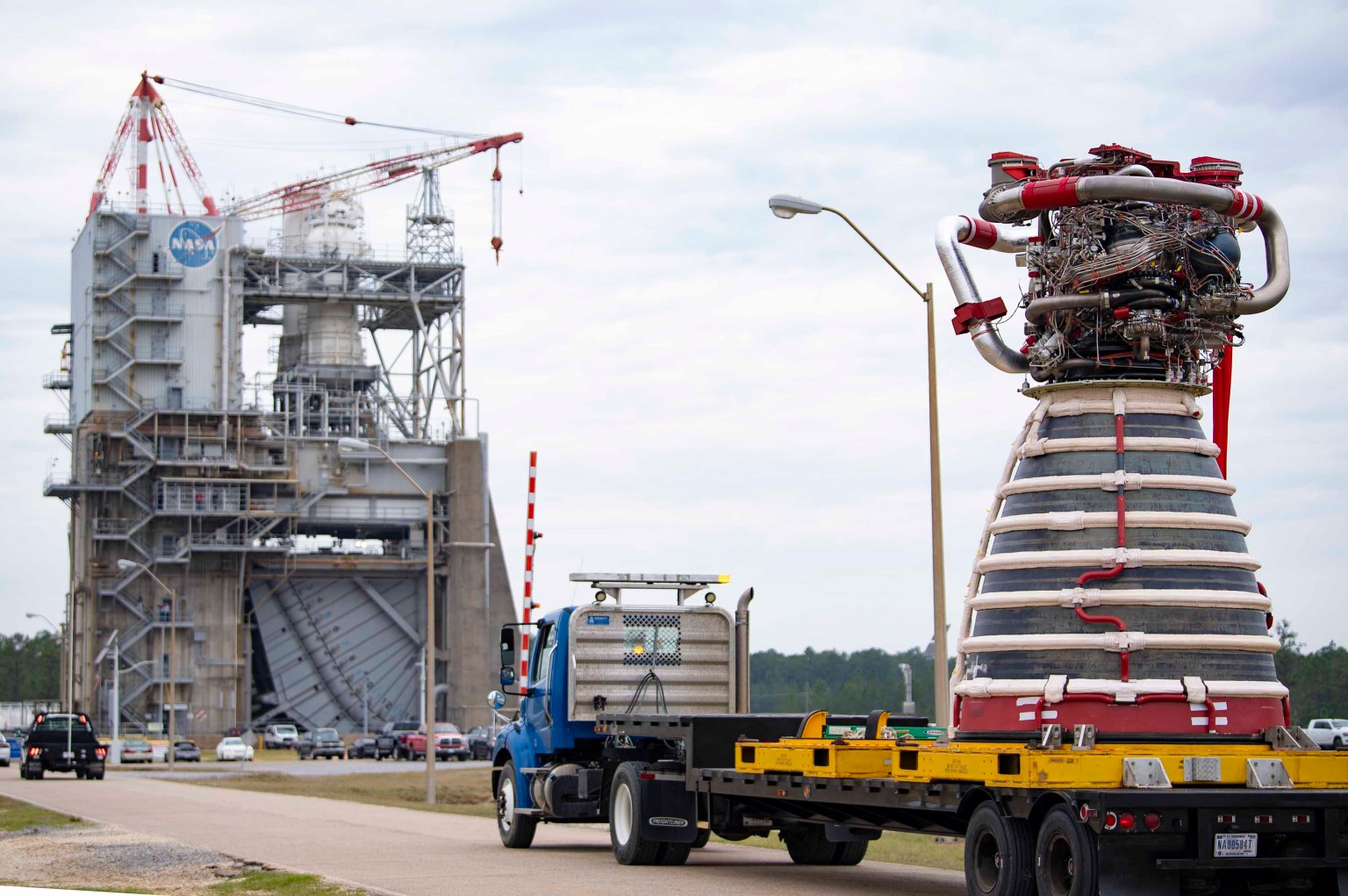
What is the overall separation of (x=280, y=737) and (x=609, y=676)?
74730 mm

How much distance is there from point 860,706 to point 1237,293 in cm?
6870

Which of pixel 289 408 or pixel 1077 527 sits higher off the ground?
pixel 289 408

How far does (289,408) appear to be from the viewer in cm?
10344

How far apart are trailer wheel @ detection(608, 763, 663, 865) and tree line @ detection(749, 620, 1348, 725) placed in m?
48.2

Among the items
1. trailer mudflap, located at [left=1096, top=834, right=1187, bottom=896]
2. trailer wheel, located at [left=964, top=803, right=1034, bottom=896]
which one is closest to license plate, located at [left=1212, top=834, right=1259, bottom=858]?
trailer mudflap, located at [left=1096, top=834, right=1187, bottom=896]

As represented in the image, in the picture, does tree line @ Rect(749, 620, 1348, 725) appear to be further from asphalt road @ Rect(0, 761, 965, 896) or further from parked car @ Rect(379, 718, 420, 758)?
asphalt road @ Rect(0, 761, 965, 896)

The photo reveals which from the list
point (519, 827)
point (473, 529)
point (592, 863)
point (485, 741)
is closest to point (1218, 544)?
point (592, 863)

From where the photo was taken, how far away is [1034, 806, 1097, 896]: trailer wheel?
13312 millimetres

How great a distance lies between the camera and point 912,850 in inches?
966

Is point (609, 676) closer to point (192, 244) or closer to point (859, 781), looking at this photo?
point (859, 781)

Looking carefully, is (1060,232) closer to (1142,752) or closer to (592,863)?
(1142,752)

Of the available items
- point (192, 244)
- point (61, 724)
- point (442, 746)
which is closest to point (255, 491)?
point (192, 244)

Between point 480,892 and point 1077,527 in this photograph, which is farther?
point 480,892

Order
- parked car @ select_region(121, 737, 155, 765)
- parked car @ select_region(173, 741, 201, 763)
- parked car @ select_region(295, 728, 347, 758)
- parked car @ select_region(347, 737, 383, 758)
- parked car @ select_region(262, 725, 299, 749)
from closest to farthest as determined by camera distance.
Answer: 1. parked car @ select_region(121, 737, 155, 765)
2. parked car @ select_region(173, 741, 201, 763)
3. parked car @ select_region(347, 737, 383, 758)
4. parked car @ select_region(295, 728, 347, 758)
5. parked car @ select_region(262, 725, 299, 749)
